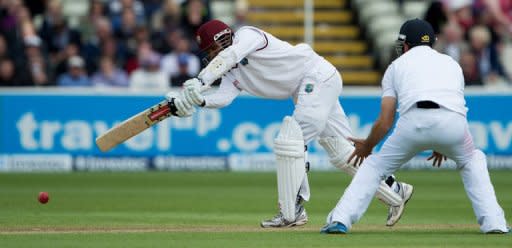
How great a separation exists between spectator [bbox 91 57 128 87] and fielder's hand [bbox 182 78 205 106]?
950cm

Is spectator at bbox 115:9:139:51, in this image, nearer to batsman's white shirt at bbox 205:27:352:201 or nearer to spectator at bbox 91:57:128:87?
spectator at bbox 91:57:128:87

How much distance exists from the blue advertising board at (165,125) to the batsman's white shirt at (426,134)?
357 inches

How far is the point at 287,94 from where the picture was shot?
1062cm

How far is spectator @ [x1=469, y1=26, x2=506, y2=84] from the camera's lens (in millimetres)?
20219

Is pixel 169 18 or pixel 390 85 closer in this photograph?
pixel 390 85

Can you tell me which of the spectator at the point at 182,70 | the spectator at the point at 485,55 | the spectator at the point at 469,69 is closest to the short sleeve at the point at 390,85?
the spectator at the point at 182,70

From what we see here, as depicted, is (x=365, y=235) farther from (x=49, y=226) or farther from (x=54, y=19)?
(x=54, y=19)

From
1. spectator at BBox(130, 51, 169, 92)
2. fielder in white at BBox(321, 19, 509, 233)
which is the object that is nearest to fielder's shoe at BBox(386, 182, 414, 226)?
fielder in white at BBox(321, 19, 509, 233)

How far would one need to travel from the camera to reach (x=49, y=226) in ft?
33.9

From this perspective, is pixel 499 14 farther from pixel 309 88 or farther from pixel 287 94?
pixel 309 88

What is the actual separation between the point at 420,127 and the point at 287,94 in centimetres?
191

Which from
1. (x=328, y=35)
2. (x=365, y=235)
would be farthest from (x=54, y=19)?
(x=365, y=235)

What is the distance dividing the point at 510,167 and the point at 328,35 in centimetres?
489

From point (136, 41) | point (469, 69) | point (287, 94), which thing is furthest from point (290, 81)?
point (136, 41)
